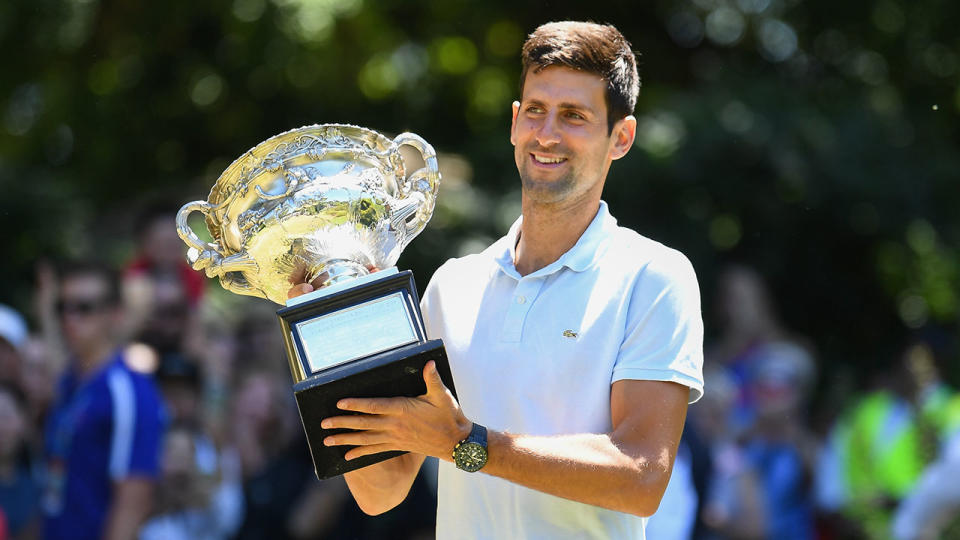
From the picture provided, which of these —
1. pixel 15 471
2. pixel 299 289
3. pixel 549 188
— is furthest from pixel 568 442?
pixel 15 471

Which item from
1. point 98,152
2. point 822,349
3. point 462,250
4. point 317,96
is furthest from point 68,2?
point 822,349

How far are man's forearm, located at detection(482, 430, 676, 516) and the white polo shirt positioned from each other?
0.13m

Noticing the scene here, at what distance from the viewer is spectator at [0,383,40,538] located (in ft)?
17.6

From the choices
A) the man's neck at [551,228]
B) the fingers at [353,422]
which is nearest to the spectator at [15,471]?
the man's neck at [551,228]

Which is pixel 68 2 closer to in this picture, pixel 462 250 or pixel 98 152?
pixel 98 152

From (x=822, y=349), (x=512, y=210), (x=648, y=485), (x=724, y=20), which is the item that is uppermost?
(x=724, y=20)

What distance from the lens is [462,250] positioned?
747 centimetres

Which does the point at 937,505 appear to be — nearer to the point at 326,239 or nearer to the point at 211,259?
the point at 326,239

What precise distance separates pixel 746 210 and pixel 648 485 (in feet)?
19.8

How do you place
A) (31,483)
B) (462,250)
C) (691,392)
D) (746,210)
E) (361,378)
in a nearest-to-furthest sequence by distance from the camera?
1. (361,378)
2. (691,392)
3. (31,483)
4. (462,250)
5. (746,210)

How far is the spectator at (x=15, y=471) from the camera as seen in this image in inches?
211

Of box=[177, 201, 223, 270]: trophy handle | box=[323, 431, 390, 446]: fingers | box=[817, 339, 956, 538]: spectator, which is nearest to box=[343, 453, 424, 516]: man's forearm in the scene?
box=[323, 431, 390, 446]: fingers

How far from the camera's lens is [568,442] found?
217 centimetres

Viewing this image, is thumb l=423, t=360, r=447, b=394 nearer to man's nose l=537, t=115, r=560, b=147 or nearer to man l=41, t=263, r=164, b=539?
man's nose l=537, t=115, r=560, b=147
